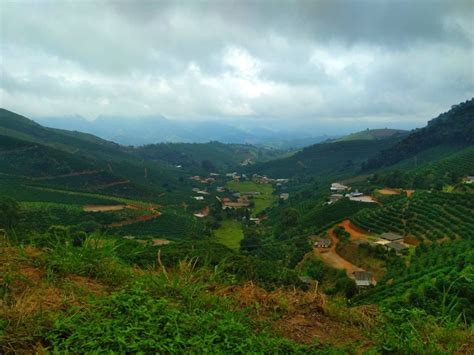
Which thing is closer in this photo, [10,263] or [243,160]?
[10,263]

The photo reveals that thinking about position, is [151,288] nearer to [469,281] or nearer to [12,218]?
[469,281]

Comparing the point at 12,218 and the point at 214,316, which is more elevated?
the point at 214,316

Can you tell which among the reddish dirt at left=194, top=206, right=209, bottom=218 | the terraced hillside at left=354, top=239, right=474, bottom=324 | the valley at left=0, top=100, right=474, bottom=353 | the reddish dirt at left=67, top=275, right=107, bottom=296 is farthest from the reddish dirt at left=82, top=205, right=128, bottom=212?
the reddish dirt at left=67, top=275, right=107, bottom=296

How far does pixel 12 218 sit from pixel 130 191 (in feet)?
117

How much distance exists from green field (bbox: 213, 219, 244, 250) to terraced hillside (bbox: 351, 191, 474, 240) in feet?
53.0

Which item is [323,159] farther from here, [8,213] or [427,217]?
[8,213]

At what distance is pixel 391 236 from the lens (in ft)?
104

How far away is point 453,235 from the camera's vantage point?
28.4 m

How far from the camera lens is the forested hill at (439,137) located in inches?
3135

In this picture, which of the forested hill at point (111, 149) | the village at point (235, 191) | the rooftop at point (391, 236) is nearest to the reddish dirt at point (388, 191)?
the village at point (235, 191)

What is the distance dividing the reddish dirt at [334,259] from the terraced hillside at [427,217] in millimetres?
5411

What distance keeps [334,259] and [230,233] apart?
2539cm

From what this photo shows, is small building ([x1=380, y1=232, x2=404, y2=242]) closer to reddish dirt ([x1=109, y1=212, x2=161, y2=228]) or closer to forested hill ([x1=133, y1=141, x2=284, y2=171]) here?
reddish dirt ([x1=109, y1=212, x2=161, y2=228])

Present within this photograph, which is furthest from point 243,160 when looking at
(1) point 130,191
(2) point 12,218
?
(2) point 12,218
